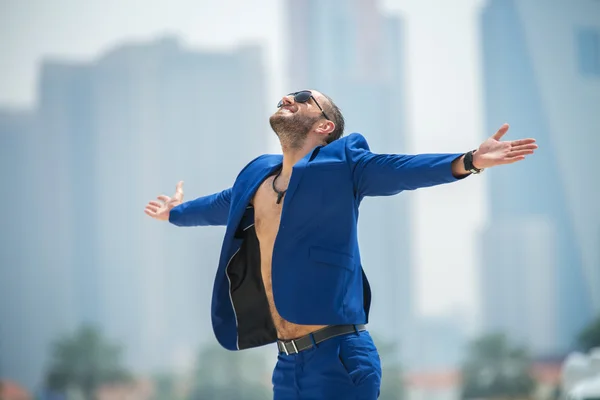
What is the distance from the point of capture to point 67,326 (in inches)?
615

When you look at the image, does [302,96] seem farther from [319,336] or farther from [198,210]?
[319,336]

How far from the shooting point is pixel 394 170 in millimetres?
2357

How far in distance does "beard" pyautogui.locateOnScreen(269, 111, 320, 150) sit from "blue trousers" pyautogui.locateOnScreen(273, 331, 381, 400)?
2.22 feet

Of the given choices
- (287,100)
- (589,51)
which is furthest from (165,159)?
(287,100)

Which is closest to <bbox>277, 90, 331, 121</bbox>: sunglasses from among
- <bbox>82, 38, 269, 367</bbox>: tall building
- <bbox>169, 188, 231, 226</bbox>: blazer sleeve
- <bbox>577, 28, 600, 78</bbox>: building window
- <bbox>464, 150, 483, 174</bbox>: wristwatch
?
<bbox>169, 188, 231, 226</bbox>: blazer sleeve

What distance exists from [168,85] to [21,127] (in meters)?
3.21

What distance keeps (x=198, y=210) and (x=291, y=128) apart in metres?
0.59

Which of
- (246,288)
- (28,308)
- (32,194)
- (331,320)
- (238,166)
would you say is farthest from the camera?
(238,166)

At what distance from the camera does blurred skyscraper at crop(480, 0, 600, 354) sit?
1716 cm

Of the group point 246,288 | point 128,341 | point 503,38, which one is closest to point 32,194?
point 128,341

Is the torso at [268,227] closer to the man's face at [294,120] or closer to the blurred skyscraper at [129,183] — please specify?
the man's face at [294,120]

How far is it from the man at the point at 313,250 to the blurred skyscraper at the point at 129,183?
13.3m

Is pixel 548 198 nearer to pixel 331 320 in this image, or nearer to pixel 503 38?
pixel 503 38

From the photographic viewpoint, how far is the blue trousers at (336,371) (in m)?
2.40
